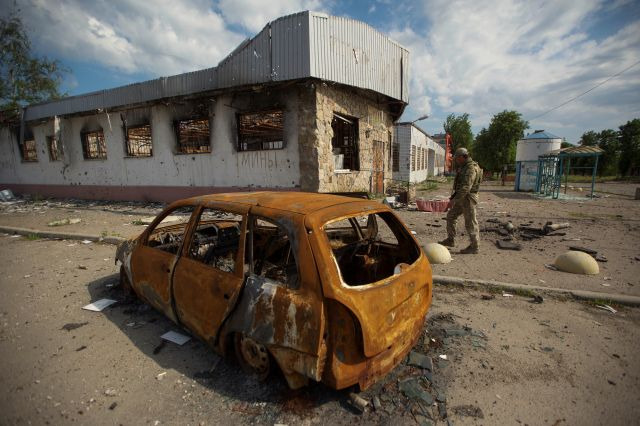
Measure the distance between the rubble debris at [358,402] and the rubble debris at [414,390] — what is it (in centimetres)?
34

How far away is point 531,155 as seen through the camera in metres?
17.3

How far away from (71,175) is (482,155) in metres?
33.0

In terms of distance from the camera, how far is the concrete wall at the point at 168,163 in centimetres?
931

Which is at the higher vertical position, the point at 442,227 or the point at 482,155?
the point at 482,155

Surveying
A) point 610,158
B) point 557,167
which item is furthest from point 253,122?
point 610,158

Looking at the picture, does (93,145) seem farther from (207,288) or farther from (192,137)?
(207,288)

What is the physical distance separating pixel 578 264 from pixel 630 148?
41.2 meters

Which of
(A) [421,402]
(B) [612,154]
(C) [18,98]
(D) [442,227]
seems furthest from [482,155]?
(C) [18,98]

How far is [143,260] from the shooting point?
3.18 m

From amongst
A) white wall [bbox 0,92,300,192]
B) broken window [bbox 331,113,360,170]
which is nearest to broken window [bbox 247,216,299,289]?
white wall [bbox 0,92,300,192]

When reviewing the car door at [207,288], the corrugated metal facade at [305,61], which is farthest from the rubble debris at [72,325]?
the corrugated metal facade at [305,61]

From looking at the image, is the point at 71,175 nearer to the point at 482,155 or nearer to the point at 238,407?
the point at 238,407

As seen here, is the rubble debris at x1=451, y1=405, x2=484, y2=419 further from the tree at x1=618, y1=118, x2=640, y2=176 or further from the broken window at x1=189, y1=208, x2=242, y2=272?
the tree at x1=618, y1=118, x2=640, y2=176

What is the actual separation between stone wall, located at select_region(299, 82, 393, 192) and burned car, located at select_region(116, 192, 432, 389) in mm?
5949
